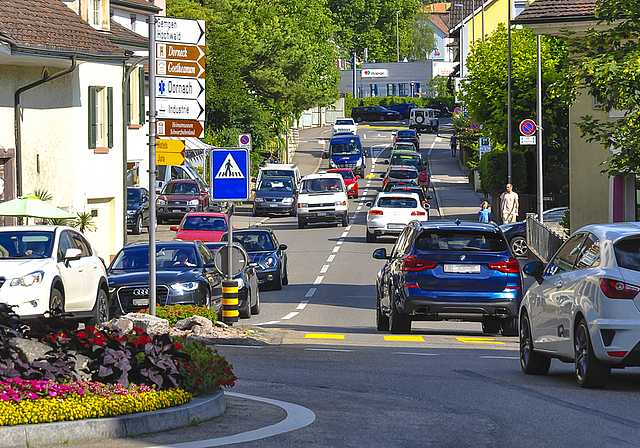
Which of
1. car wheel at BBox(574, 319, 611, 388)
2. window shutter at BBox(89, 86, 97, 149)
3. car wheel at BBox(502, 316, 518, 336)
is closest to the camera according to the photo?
car wheel at BBox(574, 319, 611, 388)

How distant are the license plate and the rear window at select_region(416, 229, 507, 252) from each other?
0.26 m

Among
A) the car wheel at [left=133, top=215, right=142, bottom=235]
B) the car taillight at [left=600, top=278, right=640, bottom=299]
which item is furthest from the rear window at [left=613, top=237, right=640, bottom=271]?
the car wheel at [left=133, top=215, right=142, bottom=235]

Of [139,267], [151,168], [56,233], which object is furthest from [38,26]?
[151,168]

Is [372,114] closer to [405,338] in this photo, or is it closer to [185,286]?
[185,286]

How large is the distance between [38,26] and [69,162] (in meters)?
4.25

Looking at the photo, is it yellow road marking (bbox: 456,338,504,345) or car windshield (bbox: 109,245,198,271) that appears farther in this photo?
car windshield (bbox: 109,245,198,271)

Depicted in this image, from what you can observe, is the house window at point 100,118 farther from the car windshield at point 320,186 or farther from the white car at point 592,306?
the white car at point 592,306

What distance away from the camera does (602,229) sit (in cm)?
1064

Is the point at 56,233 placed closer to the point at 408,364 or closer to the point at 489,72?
the point at 408,364

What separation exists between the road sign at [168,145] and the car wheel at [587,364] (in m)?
6.02

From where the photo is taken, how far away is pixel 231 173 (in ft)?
56.7

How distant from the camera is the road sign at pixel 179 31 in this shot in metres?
13.7

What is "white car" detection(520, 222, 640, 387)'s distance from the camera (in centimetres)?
977

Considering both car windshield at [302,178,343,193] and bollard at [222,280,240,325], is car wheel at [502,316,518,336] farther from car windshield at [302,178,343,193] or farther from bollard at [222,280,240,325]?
car windshield at [302,178,343,193]
